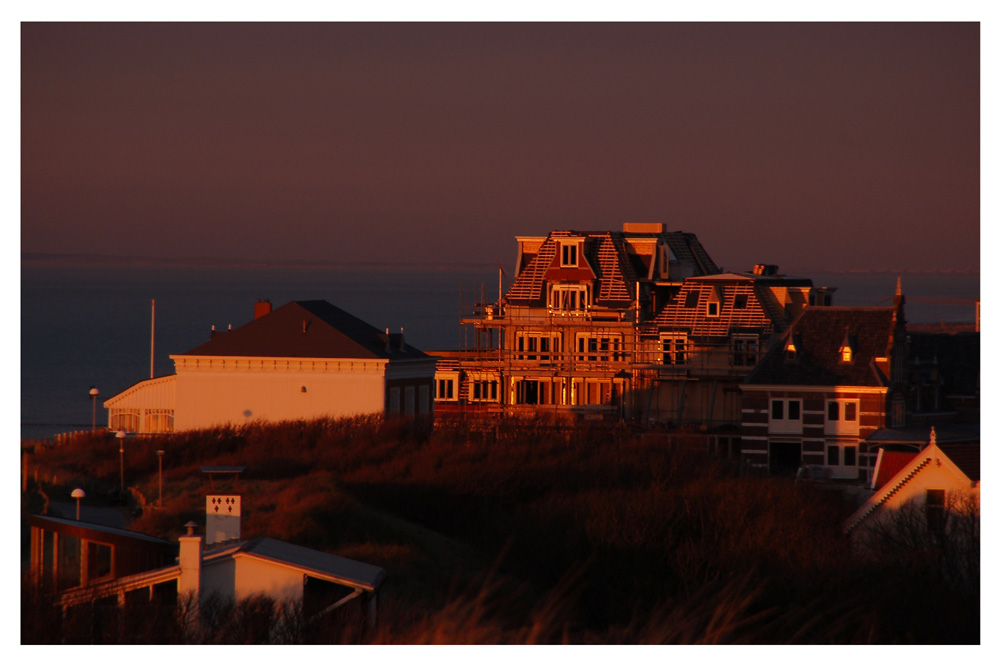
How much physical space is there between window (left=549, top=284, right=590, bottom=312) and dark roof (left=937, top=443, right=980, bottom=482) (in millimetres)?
29748

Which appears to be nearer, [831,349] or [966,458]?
[966,458]

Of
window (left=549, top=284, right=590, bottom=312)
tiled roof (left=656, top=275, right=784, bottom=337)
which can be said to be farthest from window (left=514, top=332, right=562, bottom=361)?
tiled roof (left=656, top=275, right=784, bottom=337)

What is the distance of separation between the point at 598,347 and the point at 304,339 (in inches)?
639

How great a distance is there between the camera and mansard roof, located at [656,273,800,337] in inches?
2397

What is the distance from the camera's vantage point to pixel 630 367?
6272 cm

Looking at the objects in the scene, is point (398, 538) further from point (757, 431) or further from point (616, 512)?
point (757, 431)

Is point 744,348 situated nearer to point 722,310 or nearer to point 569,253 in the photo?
point 722,310

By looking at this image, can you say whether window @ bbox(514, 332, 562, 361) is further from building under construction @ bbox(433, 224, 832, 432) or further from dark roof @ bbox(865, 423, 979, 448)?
dark roof @ bbox(865, 423, 979, 448)

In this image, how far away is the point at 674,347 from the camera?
62.2 metres

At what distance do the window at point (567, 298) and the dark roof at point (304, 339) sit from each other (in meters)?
11.4

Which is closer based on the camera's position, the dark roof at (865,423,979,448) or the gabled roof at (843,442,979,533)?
the gabled roof at (843,442,979,533)

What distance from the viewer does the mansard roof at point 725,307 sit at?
60875mm

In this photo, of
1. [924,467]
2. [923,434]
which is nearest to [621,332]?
[923,434]

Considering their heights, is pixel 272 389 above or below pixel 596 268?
below
